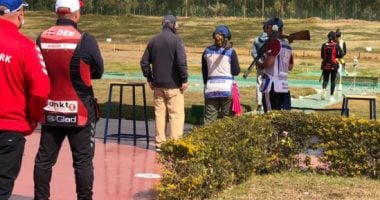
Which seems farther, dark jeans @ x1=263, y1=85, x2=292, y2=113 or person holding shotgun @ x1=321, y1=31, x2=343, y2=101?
person holding shotgun @ x1=321, y1=31, x2=343, y2=101

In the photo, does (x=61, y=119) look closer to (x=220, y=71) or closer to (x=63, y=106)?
(x=63, y=106)

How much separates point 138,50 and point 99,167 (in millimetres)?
37459

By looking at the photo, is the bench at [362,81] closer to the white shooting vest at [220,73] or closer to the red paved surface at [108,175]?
the white shooting vest at [220,73]

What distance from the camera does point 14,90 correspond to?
4562 millimetres

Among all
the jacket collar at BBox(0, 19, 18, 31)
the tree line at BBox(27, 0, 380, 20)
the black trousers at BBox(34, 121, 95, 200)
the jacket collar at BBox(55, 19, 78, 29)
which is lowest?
the tree line at BBox(27, 0, 380, 20)

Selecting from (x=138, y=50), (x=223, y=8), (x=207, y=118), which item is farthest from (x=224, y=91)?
(x=223, y=8)

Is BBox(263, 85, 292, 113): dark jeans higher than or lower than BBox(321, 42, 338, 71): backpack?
higher

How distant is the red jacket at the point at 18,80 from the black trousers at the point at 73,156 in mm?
1280

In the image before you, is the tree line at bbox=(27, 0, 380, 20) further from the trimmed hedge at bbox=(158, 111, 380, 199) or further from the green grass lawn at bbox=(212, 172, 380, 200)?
the green grass lawn at bbox=(212, 172, 380, 200)

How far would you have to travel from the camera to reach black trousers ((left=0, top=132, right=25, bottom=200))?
456cm

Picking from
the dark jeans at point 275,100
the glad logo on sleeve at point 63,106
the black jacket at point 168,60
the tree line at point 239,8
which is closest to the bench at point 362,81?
the dark jeans at point 275,100

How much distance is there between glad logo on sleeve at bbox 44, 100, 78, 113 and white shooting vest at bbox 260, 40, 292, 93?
417 centimetres

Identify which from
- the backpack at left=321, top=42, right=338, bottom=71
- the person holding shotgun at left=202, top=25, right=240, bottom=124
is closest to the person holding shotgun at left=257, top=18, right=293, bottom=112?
the person holding shotgun at left=202, top=25, right=240, bottom=124

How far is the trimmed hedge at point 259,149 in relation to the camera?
20.0ft
